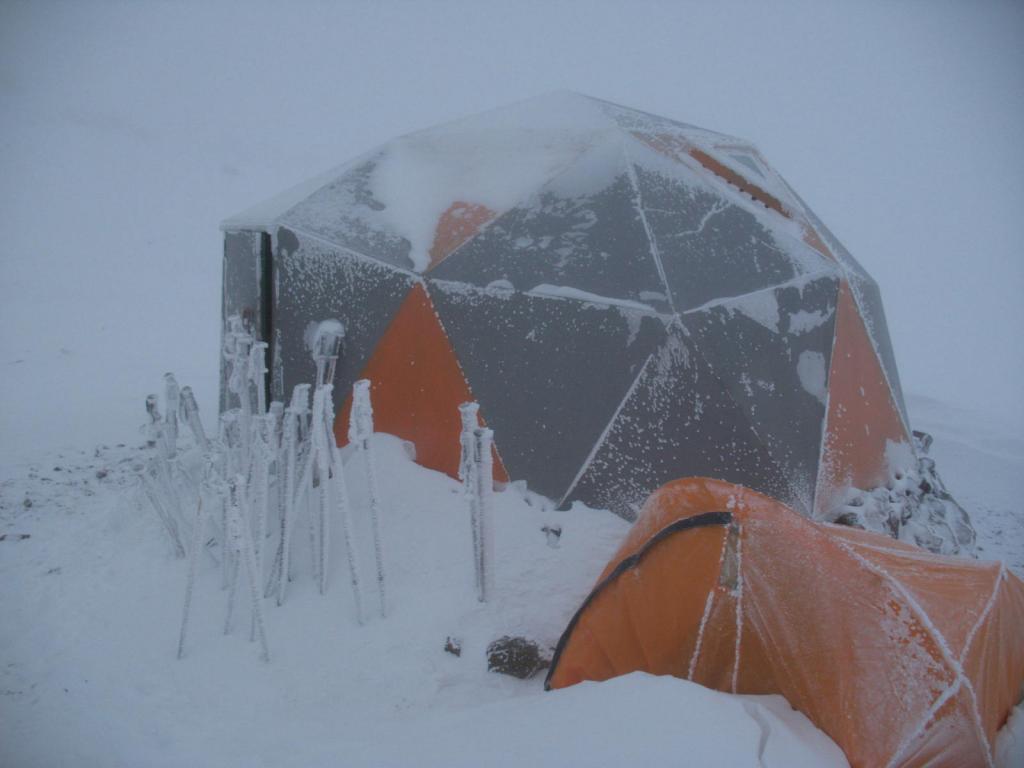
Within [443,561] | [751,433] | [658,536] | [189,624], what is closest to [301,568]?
[189,624]

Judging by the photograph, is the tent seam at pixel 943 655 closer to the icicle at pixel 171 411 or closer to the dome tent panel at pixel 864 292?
the dome tent panel at pixel 864 292

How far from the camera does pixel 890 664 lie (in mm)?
2041

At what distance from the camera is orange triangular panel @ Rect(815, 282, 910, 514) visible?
3.88 metres

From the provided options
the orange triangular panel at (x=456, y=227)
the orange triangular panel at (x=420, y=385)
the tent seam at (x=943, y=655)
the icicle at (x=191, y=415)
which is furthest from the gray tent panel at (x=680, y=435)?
the icicle at (x=191, y=415)

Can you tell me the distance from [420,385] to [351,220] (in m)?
1.41

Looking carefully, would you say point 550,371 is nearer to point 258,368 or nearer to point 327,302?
point 327,302

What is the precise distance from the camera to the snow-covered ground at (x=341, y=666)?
1.96 m

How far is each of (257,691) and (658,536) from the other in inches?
77.0

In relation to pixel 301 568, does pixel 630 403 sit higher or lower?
higher

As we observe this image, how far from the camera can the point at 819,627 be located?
215 cm

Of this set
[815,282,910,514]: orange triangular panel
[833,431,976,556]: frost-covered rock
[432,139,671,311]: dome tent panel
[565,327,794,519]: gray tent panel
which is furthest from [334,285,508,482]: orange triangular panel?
[833,431,976,556]: frost-covered rock

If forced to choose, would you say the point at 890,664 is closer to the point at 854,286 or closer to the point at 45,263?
the point at 854,286

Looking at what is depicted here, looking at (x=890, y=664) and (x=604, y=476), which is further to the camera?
(x=604, y=476)

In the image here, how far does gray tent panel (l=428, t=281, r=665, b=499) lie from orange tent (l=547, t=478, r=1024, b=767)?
1.14 m
